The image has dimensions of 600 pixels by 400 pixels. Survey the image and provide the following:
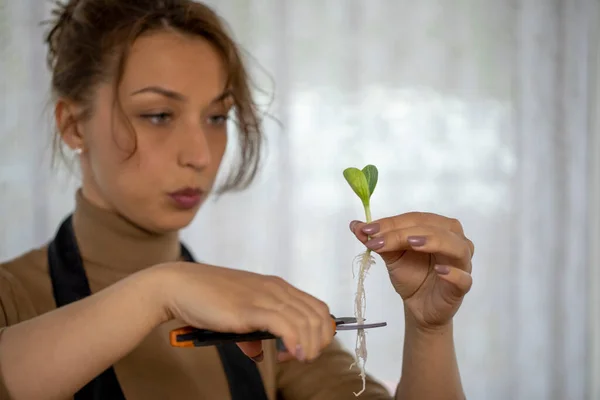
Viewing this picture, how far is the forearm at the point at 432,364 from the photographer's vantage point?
782mm

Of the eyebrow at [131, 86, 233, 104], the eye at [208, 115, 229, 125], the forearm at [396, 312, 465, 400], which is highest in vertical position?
the eyebrow at [131, 86, 233, 104]

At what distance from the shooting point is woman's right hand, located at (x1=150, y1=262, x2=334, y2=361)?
1.74 ft

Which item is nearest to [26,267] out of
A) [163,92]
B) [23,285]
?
[23,285]

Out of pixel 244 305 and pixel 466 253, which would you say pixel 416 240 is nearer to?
pixel 466 253

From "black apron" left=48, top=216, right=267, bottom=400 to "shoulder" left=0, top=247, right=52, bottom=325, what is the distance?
0.04 feet

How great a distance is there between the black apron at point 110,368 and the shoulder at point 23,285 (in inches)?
0.5

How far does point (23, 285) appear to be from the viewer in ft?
2.77

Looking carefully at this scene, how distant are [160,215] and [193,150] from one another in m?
0.10

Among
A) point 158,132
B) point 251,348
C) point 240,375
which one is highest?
point 158,132

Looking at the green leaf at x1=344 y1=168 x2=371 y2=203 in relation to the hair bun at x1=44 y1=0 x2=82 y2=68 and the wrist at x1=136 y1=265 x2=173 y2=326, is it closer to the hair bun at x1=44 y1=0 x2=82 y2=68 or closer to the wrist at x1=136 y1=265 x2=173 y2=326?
the wrist at x1=136 y1=265 x2=173 y2=326

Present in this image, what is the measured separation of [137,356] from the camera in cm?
86

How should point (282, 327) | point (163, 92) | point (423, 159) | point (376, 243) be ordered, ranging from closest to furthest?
1. point (282, 327)
2. point (376, 243)
3. point (163, 92)
4. point (423, 159)

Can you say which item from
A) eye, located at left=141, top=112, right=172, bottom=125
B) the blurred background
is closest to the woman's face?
eye, located at left=141, top=112, right=172, bottom=125

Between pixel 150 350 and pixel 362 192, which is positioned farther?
pixel 150 350
